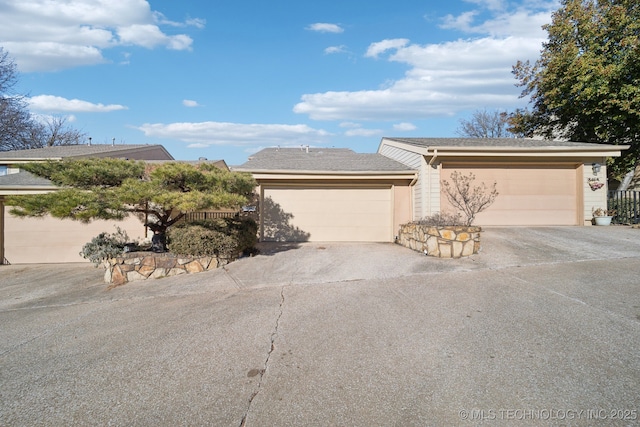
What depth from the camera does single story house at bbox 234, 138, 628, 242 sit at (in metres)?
10.9

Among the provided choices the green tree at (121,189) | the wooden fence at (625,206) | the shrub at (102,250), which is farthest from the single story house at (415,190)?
the shrub at (102,250)

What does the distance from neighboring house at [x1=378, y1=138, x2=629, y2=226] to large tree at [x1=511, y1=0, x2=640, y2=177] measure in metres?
4.03

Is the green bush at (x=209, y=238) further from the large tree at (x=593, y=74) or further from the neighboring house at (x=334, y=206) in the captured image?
the large tree at (x=593, y=74)

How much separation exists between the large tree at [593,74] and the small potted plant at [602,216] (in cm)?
498

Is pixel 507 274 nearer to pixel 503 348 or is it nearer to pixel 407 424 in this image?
pixel 503 348

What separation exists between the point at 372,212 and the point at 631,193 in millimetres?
8130

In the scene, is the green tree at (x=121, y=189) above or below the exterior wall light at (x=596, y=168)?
below

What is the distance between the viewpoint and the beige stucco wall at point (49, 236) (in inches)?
433

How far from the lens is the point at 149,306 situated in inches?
223

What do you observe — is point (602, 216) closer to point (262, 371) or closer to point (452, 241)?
point (452, 241)

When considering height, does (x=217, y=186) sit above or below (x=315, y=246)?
above

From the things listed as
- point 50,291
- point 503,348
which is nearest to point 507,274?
point 503,348

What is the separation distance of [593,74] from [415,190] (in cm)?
890

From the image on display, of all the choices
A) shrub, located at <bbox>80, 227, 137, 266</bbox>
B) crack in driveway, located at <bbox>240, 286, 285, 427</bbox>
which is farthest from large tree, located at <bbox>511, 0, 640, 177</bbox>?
shrub, located at <bbox>80, 227, 137, 266</bbox>
